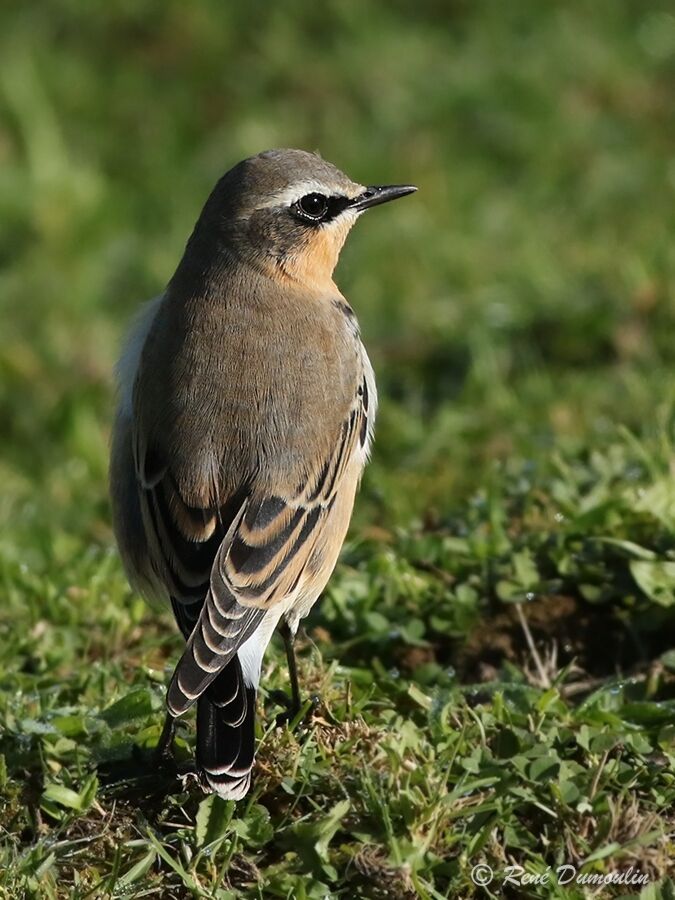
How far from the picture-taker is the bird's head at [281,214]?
6.18m

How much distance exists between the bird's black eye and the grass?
4.76 ft

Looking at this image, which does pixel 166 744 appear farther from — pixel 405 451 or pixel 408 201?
pixel 408 201

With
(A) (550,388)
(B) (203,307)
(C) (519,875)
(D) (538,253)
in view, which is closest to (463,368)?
(A) (550,388)

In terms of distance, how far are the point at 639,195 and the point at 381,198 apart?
5.52 metres

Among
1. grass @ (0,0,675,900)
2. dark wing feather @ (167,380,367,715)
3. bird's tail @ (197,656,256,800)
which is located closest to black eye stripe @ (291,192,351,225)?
dark wing feather @ (167,380,367,715)

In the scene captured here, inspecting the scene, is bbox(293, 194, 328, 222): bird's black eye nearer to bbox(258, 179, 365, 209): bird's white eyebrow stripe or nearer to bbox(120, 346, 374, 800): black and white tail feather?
bbox(258, 179, 365, 209): bird's white eyebrow stripe

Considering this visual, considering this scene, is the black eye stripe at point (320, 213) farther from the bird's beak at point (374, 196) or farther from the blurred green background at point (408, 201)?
the blurred green background at point (408, 201)

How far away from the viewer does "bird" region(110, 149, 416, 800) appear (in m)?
4.79

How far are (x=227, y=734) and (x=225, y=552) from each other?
665 mm

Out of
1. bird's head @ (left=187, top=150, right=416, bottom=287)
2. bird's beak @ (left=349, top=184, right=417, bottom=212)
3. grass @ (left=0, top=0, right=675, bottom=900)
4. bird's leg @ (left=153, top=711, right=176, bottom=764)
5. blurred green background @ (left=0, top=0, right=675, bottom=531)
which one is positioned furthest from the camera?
blurred green background @ (left=0, top=0, right=675, bottom=531)

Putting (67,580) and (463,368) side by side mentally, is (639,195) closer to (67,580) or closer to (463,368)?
(463,368)

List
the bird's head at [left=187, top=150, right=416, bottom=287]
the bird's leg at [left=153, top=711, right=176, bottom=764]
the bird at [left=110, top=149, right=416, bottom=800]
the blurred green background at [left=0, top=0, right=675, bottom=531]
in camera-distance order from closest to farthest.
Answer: the bird at [left=110, top=149, right=416, bottom=800], the bird's leg at [left=153, top=711, right=176, bottom=764], the bird's head at [left=187, top=150, right=416, bottom=287], the blurred green background at [left=0, top=0, right=675, bottom=531]

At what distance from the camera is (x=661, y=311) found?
9.17 meters

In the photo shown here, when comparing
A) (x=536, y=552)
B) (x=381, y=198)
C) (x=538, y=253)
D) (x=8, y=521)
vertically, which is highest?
(x=381, y=198)
